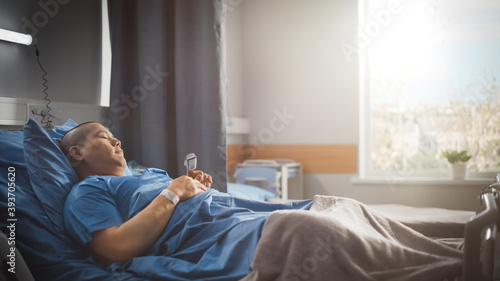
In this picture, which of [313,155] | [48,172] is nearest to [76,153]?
[48,172]

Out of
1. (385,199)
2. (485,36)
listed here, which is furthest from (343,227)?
(485,36)

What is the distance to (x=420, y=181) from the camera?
3316mm

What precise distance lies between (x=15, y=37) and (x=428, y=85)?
113 inches

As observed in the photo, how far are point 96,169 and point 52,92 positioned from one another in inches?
23.8

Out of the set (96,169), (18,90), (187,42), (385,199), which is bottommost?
(385,199)

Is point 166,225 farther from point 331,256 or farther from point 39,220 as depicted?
point 331,256

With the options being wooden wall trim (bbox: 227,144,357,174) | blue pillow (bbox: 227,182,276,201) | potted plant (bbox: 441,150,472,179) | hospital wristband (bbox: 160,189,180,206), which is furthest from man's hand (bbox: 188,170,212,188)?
potted plant (bbox: 441,150,472,179)

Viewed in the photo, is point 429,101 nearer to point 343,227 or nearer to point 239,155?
point 239,155

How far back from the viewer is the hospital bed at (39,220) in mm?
1188

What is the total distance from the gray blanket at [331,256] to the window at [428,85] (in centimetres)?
253

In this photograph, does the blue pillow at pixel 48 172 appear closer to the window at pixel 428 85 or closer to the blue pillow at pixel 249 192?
the blue pillow at pixel 249 192

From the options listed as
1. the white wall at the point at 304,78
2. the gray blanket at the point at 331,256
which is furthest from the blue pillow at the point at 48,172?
the white wall at the point at 304,78

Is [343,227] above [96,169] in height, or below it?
below

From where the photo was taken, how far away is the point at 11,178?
1.39 meters
